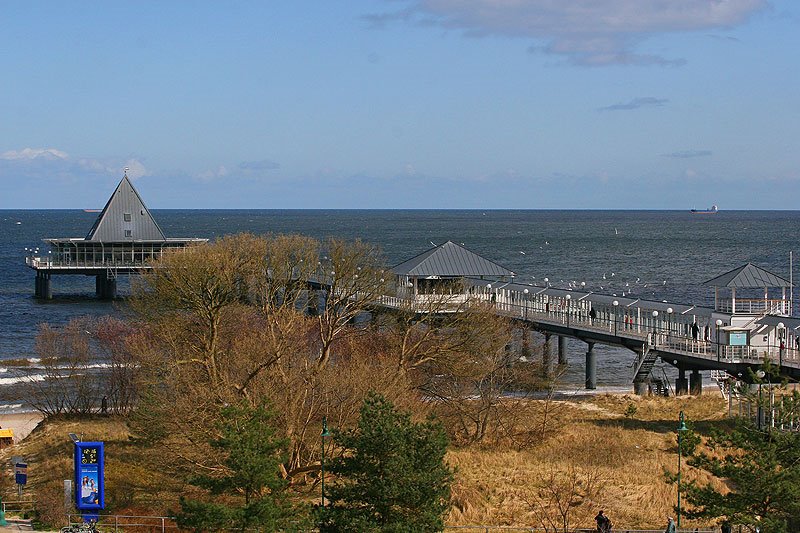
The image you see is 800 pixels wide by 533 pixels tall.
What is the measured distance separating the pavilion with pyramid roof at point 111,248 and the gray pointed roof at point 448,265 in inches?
1491

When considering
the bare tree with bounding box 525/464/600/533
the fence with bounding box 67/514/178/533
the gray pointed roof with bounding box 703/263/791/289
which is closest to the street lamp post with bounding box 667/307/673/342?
the gray pointed roof with bounding box 703/263/791/289

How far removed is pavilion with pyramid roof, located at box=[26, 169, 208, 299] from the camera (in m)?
91.3

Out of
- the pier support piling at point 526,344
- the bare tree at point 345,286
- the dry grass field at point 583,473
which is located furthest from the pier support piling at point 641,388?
the bare tree at point 345,286

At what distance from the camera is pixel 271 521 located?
23422 millimetres

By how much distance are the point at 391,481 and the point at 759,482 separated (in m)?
7.86

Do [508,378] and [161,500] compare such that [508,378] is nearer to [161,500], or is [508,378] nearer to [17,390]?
[161,500]

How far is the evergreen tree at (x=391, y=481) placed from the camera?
22.6 metres

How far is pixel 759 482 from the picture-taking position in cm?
2325

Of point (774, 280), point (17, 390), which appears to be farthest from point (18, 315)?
point (774, 280)

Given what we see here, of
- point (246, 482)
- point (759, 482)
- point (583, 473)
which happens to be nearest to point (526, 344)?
point (583, 473)

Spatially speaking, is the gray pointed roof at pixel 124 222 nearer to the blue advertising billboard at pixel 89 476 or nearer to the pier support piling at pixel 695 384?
the pier support piling at pixel 695 384

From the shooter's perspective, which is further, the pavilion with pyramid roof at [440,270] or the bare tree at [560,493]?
the pavilion with pyramid roof at [440,270]

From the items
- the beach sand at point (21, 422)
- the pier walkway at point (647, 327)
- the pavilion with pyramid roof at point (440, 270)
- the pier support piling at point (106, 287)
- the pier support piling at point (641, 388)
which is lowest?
the beach sand at point (21, 422)

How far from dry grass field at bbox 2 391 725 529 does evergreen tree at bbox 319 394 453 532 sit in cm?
580
